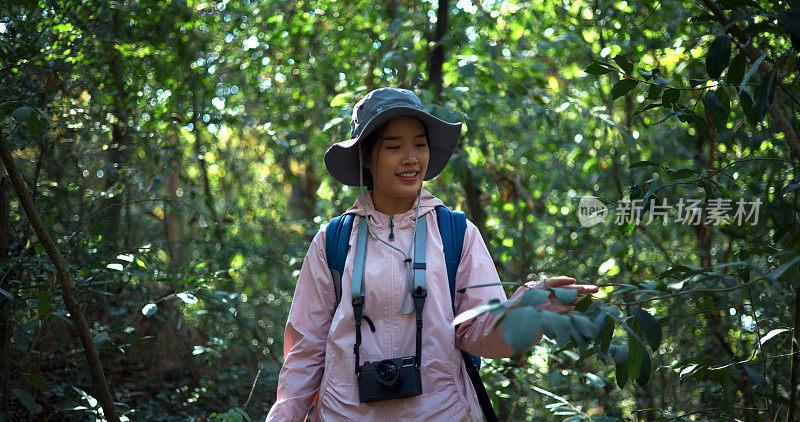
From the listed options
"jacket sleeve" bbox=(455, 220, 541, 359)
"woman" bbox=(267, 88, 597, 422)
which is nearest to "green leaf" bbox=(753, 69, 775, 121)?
"woman" bbox=(267, 88, 597, 422)

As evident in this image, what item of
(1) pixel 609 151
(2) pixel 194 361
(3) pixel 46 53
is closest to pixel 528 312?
(3) pixel 46 53

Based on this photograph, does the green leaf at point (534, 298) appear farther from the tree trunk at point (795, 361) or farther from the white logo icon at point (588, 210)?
the white logo icon at point (588, 210)

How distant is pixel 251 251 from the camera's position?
15.4 ft

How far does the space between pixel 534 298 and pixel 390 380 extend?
2.67 ft

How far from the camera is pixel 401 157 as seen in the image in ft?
7.38

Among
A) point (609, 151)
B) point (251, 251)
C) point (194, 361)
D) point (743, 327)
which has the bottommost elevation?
point (194, 361)

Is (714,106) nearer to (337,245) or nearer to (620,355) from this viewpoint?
(620,355)

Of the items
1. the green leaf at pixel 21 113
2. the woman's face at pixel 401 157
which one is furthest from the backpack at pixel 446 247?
the green leaf at pixel 21 113

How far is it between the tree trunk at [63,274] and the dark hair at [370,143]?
114 centimetres

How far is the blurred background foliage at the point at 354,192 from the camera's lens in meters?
2.65

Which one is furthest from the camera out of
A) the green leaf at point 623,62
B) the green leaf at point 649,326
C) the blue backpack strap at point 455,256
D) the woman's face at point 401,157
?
the woman's face at point 401,157

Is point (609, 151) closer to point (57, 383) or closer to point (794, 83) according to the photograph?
point (794, 83)

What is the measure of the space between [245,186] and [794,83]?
347 inches

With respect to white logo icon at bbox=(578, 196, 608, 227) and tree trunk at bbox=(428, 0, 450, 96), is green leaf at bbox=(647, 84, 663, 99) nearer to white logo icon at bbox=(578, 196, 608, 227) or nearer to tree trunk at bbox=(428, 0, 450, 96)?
white logo icon at bbox=(578, 196, 608, 227)
